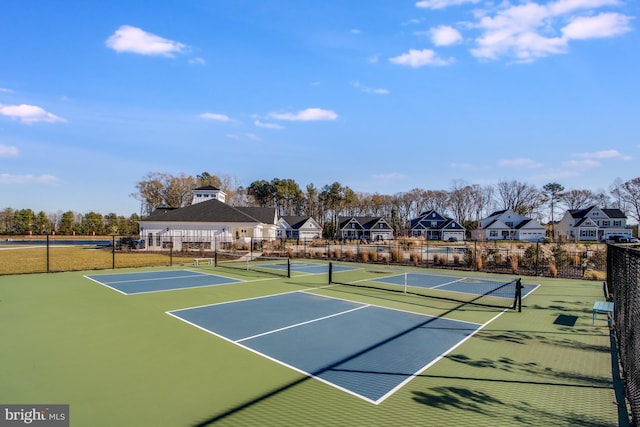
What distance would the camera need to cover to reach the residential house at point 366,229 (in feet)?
198

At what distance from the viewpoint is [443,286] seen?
547 inches

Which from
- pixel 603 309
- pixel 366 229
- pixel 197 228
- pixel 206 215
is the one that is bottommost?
pixel 603 309

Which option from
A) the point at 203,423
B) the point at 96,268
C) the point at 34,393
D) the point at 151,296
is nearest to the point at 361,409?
the point at 203,423

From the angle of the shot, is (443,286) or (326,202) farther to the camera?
(326,202)

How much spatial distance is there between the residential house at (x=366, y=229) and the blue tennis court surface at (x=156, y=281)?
45.1 metres

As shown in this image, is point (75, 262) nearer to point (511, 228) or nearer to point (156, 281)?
point (156, 281)

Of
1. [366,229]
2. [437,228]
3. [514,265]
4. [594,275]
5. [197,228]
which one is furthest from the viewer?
[437,228]

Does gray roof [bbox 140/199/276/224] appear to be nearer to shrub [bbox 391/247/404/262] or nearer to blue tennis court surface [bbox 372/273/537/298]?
shrub [bbox 391/247/404/262]

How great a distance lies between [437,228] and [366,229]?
13.9 meters

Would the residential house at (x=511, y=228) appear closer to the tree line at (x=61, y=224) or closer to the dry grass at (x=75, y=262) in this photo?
the dry grass at (x=75, y=262)

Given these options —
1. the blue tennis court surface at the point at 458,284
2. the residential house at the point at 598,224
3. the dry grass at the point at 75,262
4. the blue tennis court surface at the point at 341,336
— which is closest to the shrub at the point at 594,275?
the blue tennis court surface at the point at 458,284

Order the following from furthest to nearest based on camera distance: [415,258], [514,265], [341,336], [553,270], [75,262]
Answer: [415,258] < [75,262] < [514,265] < [553,270] < [341,336]

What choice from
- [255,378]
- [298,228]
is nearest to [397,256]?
[255,378]

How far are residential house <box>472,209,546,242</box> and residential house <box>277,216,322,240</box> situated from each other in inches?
1053
